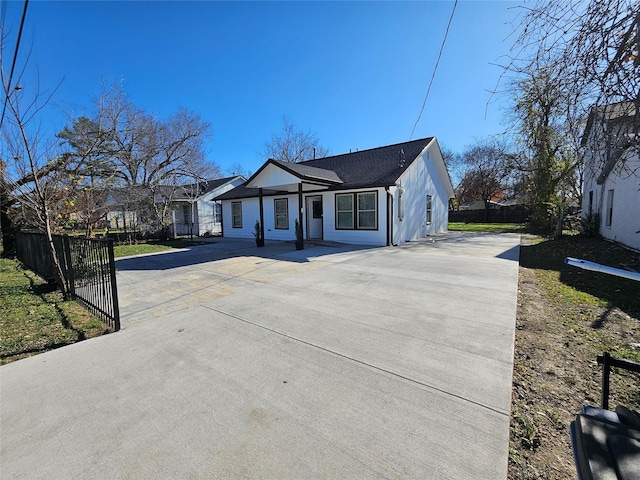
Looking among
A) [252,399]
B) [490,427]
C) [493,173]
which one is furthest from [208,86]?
[493,173]

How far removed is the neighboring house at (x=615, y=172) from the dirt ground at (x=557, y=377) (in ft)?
6.45

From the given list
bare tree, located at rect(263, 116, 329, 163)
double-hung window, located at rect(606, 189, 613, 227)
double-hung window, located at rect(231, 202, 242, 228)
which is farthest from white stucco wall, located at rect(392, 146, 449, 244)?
bare tree, located at rect(263, 116, 329, 163)

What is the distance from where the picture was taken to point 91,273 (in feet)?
16.7

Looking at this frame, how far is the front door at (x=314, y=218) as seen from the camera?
14.7 meters

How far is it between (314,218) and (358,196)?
322cm

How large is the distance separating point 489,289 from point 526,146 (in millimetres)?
17228

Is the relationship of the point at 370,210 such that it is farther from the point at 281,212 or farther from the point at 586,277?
the point at 586,277

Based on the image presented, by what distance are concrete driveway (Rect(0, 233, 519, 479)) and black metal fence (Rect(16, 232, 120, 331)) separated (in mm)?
377

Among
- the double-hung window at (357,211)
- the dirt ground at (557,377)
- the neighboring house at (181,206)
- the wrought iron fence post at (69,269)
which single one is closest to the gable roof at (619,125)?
the dirt ground at (557,377)

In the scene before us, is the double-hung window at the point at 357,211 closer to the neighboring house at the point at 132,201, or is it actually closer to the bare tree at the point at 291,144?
the neighboring house at the point at 132,201

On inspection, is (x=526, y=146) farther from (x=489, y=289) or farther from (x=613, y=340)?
(x=613, y=340)

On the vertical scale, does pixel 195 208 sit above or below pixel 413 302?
above

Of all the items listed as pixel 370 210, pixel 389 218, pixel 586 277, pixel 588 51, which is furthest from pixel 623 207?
pixel 588 51

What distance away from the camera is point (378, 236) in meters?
12.0
